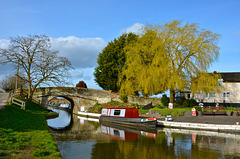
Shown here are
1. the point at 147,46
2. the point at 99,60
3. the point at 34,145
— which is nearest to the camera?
the point at 34,145

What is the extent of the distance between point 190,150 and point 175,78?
12909 mm

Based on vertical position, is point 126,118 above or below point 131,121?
above

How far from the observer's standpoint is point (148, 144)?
1344 centimetres

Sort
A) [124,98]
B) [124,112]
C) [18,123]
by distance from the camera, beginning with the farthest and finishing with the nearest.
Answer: [124,98] < [124,112] < [18,123]

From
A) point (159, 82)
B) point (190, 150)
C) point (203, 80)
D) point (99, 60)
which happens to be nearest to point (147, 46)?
point (159, 82)

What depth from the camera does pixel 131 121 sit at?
2220 centimetres

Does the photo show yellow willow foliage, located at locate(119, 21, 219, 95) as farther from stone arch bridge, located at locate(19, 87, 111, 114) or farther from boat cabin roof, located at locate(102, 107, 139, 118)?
stone arch bridge, located at locate(19, 87, 111, 114)

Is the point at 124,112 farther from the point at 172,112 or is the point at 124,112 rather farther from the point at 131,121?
the point at 172,112

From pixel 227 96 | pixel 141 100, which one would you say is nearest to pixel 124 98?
pixel 141 100

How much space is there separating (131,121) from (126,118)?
1011 millimetres

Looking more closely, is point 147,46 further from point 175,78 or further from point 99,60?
point 99,60

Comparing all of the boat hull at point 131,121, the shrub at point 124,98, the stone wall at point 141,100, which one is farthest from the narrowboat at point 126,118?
the stone wall at point 141,100

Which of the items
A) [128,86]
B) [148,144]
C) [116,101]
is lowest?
[148,144]

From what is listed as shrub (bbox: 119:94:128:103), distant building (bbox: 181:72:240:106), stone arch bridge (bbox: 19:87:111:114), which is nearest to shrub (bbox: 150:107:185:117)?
distant building (bbox: 181:72:240:106)
